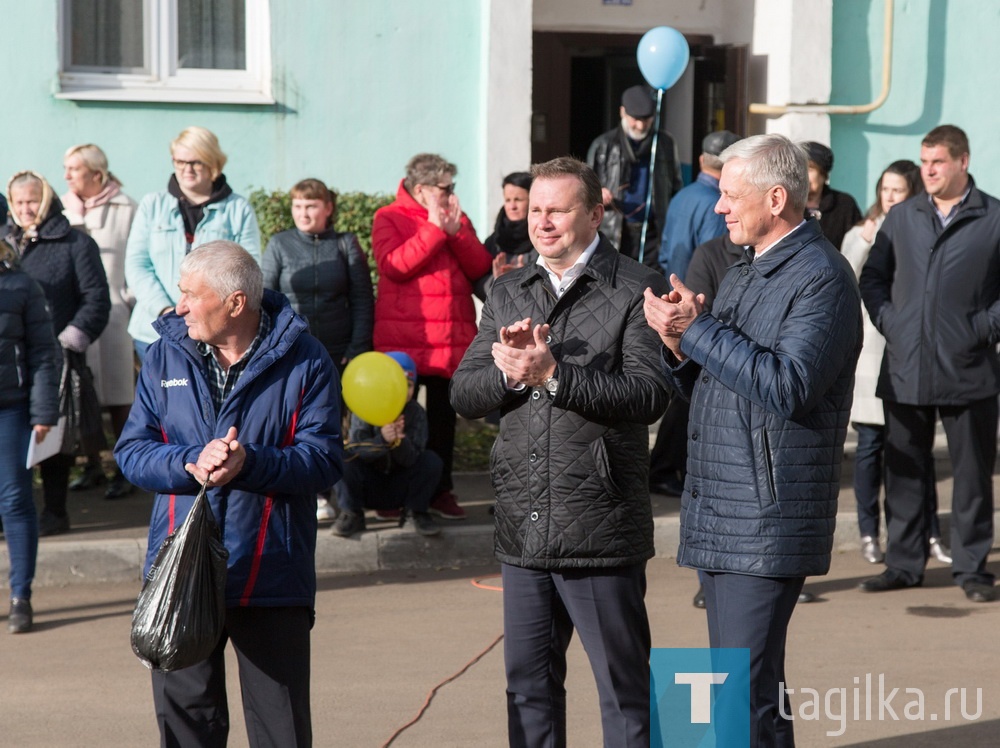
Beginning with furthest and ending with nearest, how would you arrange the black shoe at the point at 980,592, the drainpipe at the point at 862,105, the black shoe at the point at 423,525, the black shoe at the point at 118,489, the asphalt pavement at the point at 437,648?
the drainpipe at the point at 862,105 → the black shoe at the point at 118,489 → the black shoe at the point at 423,525 → the black shoe at the point at 980,592 → the asphalt pavement at the point at 437,648

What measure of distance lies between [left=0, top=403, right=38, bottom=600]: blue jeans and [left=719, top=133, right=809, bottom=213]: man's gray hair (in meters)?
4.11

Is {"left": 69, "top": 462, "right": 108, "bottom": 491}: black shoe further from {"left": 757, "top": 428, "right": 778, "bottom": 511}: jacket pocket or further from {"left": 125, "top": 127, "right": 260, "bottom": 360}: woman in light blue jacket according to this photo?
{"left": 757, "top": 428, "right": 778, "bottom": 511}: jacket pocket

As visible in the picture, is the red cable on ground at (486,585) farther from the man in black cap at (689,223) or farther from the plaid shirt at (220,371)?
the plaid shirt at (220,371)

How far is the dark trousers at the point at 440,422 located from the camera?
8.27m

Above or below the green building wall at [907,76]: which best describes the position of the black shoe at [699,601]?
below

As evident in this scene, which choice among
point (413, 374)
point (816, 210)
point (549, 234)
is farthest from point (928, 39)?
point (549, 234)

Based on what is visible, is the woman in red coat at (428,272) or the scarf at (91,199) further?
the scarf at (91,199)

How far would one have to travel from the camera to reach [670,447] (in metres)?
8.95

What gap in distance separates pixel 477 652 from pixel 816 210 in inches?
141

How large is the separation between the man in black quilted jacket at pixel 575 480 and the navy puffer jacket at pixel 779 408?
317 millimetres

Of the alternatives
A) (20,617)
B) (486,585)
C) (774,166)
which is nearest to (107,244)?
(20,617)

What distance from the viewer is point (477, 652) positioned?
6.36 metres

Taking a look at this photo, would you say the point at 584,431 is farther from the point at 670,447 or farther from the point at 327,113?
the point at 327,113
